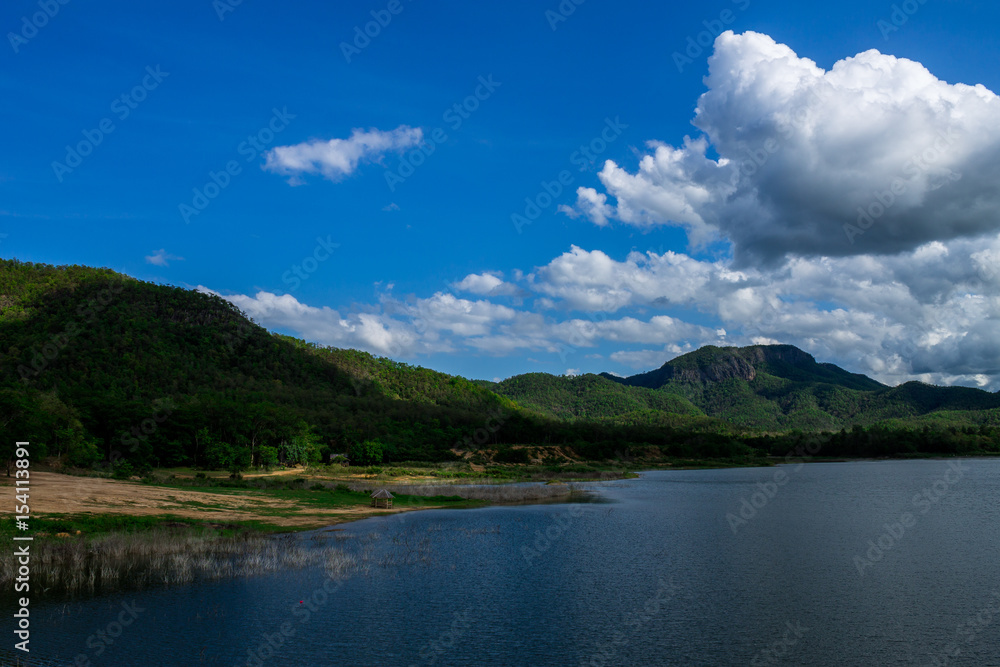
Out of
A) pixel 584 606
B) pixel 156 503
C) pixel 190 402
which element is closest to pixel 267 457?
pixel 190 402

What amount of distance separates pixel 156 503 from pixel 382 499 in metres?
20.9

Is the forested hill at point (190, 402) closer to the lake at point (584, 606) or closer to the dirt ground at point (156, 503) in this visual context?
the dirt ground at point (156, 503)

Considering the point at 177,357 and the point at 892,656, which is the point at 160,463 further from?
the point at 892,656

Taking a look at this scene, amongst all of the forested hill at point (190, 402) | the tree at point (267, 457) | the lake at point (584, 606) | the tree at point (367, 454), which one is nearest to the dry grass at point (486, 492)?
the tree at point (267, 457)

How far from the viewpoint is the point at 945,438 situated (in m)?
191

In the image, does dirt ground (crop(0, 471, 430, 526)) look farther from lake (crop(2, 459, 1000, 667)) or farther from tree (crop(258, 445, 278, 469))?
tree (crop(258, 445, 278, 469))

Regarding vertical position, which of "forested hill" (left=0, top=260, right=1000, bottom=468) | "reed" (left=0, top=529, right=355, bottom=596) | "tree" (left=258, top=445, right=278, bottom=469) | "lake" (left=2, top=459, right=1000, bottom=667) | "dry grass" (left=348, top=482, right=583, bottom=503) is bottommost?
"dry grass" (left=348, top=482, right=583, bottom=503)

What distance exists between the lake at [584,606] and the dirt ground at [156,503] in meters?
7.96

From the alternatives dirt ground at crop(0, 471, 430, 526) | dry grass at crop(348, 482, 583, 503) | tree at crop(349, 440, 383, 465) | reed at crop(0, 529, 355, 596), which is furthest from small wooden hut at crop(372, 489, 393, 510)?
tree at crop(349, 440, 383, 465)

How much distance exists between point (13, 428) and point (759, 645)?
57760 millimetres

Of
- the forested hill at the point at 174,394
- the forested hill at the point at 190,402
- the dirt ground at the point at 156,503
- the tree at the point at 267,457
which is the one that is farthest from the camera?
the tree at the point at 267,457

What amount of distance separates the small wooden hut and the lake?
1505 cm

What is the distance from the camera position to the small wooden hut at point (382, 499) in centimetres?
5812

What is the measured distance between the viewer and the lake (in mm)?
19406
